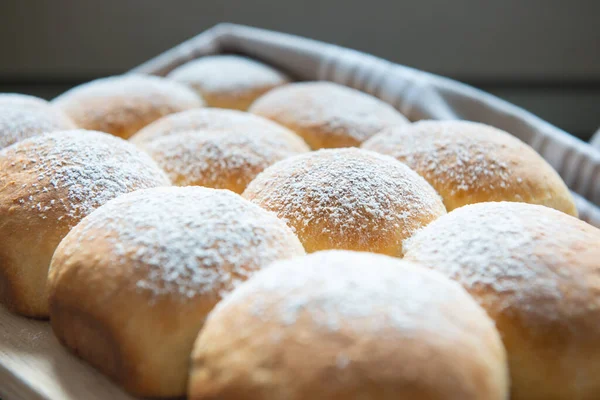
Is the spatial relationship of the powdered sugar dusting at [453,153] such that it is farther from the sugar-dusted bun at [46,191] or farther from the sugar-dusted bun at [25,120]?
the sugar-dusted bun at [25,120]

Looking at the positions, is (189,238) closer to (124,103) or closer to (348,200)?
(348,200)

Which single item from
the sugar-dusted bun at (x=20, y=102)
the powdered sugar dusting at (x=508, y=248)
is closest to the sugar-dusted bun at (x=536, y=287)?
the powdered sugar dusting at (x=508, y=248)

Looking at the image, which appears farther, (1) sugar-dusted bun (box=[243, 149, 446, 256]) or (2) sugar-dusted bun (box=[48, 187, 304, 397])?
(1) sugar-dusted bun (box=[243, 149, 446, 256])

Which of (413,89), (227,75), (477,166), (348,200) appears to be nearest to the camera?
(348,200)

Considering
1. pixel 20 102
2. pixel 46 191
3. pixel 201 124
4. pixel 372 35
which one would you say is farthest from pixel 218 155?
pixel 372 35

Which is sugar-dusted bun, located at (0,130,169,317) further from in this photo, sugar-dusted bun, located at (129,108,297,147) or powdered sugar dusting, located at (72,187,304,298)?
sugar-dusted bun, located at (129,108,297,147)

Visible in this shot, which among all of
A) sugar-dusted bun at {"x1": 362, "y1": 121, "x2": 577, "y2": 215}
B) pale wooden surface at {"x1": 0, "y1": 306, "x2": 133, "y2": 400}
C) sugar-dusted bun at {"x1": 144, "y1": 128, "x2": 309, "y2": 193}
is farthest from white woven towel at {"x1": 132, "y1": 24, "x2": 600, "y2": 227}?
pale wooden surface at {"x1": 0, "y1": 306, "x2": 133, "y2": 400}
